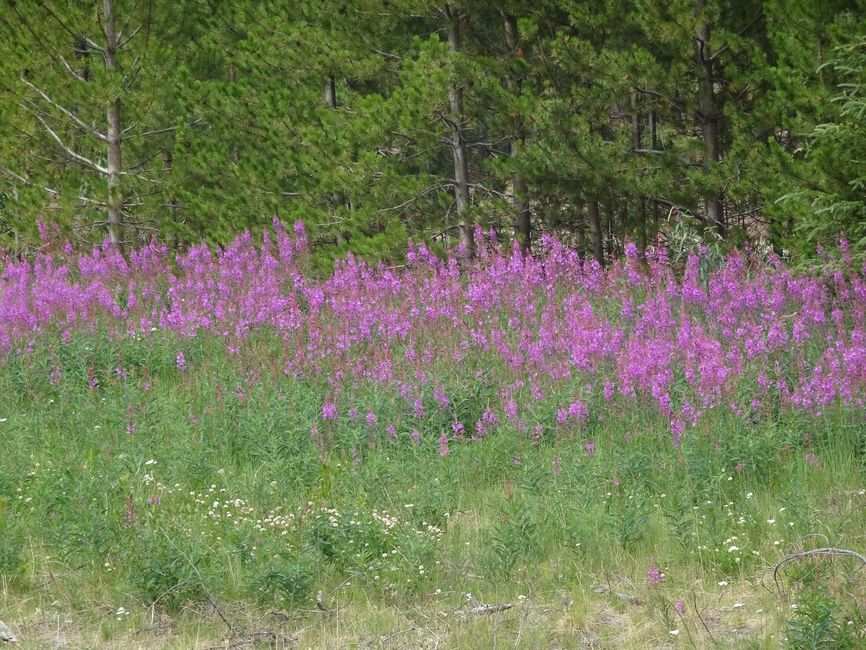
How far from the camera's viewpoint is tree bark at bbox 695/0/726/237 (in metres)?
11.4

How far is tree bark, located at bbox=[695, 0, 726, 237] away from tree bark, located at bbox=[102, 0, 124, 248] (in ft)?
26.2

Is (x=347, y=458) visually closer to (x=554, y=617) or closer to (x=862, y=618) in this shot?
(x=554, y=617)

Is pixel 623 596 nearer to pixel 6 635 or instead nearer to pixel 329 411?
pixel 6 635

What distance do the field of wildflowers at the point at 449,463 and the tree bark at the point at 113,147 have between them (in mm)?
5734

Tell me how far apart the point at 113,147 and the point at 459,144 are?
5494mm

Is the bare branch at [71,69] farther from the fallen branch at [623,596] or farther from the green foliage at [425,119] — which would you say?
the fallen branch at [623,596]

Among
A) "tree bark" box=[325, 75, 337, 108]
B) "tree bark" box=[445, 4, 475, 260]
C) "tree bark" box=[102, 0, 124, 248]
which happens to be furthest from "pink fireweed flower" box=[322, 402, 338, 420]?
"tree bark" box=[102, 0, 124, 248]

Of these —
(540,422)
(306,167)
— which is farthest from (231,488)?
(306,167)

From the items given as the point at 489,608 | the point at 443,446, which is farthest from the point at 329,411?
the point at 489,608

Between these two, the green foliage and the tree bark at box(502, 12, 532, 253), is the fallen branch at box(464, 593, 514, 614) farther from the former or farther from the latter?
the tree bark at box(502, 12, 532, 253)

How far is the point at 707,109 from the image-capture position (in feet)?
38.3

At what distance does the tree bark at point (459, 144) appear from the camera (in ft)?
42.4

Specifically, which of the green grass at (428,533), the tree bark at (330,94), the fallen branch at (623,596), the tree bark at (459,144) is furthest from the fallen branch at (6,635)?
the tree bark at (330,94)

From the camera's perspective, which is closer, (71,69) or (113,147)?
(113,147)
